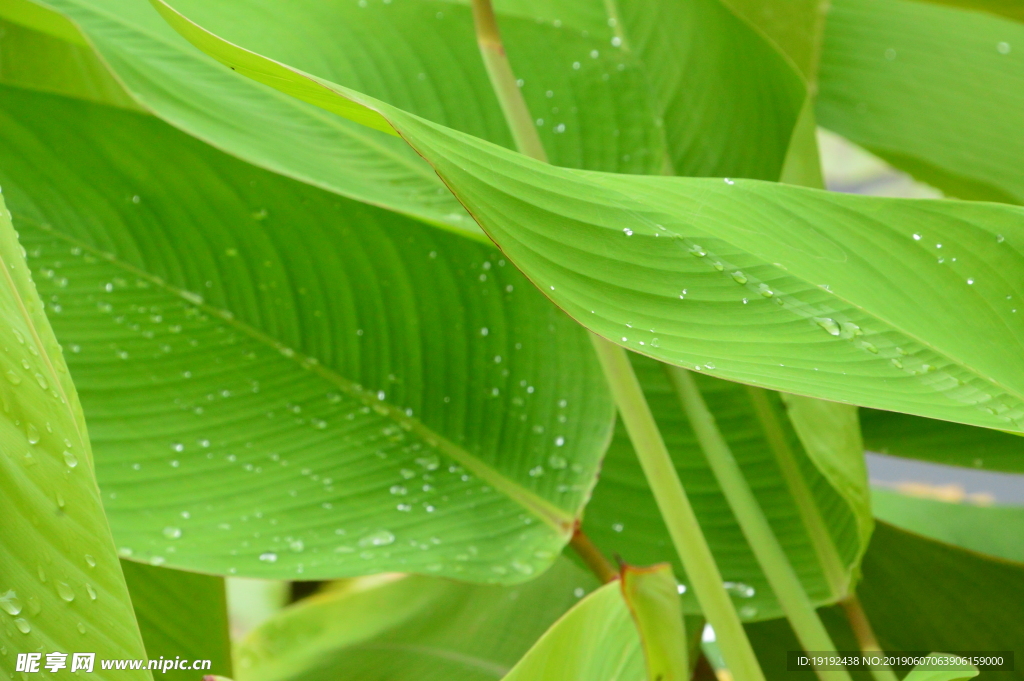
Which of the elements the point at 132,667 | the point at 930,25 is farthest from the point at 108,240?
the point at 930,25

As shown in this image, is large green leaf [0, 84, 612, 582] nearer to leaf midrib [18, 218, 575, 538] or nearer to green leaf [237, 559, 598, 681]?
leaf midrib [18, 218, 575, 538]

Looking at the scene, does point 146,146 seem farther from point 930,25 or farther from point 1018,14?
point 1018,14

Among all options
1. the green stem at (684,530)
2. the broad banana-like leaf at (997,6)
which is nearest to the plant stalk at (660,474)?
the green stem at (684,530)

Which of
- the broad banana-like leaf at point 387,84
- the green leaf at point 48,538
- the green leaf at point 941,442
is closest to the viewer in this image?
the green leaf at point 48,538

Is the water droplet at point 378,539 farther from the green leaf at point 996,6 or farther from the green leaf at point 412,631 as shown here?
the green leaf at point 996,6

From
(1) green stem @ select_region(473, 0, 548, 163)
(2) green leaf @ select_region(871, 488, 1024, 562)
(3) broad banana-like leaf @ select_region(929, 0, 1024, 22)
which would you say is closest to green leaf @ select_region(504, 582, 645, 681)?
(1) green stem @ select_region(473, 0, 548, 163)

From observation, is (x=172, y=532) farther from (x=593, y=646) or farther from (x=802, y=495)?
(x=802, y=495)
